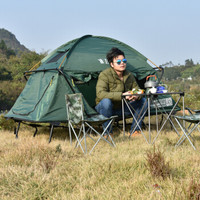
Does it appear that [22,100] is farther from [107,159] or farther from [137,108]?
[107,159]

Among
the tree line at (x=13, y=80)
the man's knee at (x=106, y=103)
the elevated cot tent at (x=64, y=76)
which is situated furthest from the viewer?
the tree line at (x=13, y=80)

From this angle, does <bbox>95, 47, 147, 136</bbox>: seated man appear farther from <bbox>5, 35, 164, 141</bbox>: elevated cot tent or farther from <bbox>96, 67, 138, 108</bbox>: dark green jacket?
<bbox>5, 35, 164, 141</bbox>: elevated cot tent

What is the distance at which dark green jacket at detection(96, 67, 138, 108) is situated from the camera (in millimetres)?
4570

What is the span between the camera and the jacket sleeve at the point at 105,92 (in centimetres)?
453

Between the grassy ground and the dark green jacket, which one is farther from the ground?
the dark green jacket

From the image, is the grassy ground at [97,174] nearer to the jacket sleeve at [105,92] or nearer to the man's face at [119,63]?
the jacket sleeve at [105,92]

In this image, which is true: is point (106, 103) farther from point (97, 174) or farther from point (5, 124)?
point (5, 124)

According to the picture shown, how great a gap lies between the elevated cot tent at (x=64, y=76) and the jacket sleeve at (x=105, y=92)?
32cm

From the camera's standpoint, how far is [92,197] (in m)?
2.24

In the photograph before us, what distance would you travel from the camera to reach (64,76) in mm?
4836

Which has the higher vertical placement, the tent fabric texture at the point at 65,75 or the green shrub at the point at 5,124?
the tent fabric texture at the point at 65,75

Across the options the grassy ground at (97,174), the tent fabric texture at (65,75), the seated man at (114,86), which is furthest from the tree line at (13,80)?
the grassy ground at (97,174)

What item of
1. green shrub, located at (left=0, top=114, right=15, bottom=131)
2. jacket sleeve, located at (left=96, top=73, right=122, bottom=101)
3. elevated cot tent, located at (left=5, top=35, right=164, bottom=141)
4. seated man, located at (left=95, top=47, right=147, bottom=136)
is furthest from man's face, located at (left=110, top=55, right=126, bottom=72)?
green shrub, located at (left=0, top=114, right=15, bottom=131)

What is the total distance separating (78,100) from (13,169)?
1.69 metres
